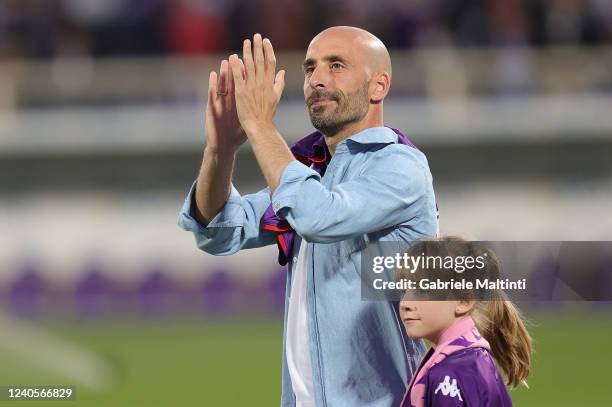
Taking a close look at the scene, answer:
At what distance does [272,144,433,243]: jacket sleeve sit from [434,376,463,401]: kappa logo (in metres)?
0.51

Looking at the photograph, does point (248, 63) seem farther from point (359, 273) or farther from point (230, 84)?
point (359, 273)

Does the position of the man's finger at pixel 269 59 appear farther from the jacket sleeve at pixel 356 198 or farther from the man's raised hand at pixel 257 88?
the jacket sleeve at pixel 356 198

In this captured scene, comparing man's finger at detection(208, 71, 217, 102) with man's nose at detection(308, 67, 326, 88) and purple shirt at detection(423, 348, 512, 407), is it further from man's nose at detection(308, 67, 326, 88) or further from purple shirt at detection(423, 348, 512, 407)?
purple shirt at detection(423, 348, 512, 407)

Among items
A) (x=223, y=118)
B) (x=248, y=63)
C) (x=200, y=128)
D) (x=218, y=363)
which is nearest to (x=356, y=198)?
(x=248, y=63)

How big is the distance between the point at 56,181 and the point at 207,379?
687cm

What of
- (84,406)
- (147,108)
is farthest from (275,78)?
(147,108)

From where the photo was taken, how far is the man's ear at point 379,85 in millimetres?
3957

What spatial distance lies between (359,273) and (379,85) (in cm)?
62

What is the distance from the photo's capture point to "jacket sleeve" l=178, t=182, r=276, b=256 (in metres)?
4.20

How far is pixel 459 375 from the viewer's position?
3.46 m

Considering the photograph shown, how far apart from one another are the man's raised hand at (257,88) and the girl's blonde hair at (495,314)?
61cm

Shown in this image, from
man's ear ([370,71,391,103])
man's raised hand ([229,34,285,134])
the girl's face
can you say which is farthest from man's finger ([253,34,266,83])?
the girl's face

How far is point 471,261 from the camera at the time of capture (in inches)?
144

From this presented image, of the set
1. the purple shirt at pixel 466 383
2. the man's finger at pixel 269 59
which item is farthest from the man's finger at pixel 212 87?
the purple shirt at pixel 466 383
